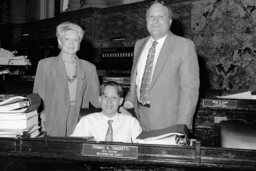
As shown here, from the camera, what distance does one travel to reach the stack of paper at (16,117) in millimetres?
1455

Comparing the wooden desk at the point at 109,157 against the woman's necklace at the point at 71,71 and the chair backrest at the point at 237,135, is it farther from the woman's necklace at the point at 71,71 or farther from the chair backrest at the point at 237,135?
the woman's necklace at the point at 71,71

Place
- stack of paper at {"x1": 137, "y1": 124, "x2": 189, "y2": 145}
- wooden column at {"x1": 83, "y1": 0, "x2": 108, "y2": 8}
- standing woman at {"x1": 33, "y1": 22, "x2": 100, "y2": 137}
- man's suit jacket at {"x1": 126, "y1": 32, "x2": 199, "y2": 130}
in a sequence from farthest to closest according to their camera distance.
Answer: wooden column at {"x1": 83, "y1": 0, "x2": 108, "y2": 8} → standing woman at {"x1": 33, "y1": 22, "x2": 100, "y2": 137} → man's suit jacket at {"x1": 126, "y1": 32, "x2": 199, "y2": 130} → stack of paper at {"x1": 137, "y1": 124, "x2": 189, "y2": 145}

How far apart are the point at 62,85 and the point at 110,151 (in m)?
1.48

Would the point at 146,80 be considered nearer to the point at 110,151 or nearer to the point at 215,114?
the point at 215,114

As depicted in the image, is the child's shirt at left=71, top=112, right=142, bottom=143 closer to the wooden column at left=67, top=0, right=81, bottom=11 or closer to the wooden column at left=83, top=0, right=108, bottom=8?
the wooden column at left=83, top=0, right=108, bottom=8

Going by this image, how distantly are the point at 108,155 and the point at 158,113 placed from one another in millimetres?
1388

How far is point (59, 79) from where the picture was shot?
265 cm

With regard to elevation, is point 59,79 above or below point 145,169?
above

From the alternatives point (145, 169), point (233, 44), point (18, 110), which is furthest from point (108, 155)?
point (233, 44)

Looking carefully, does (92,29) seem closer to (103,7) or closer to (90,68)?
(103,7)

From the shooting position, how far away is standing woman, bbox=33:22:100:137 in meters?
2.62

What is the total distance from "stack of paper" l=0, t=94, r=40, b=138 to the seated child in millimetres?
641

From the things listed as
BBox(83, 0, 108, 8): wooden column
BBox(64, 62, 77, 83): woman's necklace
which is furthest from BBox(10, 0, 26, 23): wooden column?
BBox(64, 62, 77, 83): woman's necklace

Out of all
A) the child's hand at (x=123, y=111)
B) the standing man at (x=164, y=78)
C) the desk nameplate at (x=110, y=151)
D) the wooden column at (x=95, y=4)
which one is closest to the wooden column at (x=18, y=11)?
the wooden column at (x=95, y=4)
